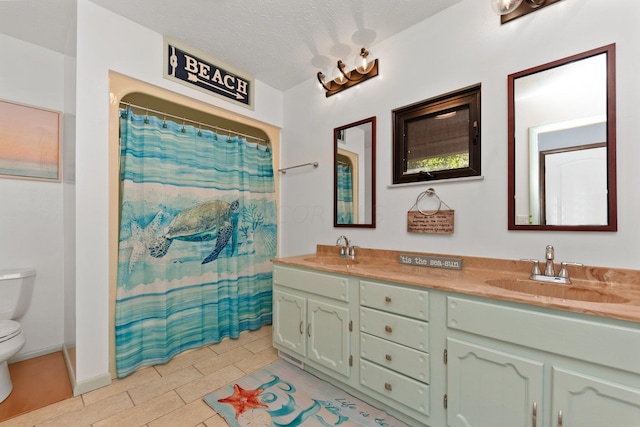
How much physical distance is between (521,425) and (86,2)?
128 inches

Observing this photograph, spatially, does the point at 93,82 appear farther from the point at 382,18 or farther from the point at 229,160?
the point at 382,18

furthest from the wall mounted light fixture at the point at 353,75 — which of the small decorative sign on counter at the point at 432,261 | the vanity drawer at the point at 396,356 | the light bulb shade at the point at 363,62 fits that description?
the vanity drawer at the point at 396,356

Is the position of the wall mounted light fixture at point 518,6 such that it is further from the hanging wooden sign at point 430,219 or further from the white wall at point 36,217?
the white wall at point 36,217

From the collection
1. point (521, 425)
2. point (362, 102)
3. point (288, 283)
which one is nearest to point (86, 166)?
point (288, 283)

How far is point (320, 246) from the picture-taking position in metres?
2.53

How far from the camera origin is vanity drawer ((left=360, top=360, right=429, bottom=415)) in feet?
4.55

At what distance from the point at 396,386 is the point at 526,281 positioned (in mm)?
878

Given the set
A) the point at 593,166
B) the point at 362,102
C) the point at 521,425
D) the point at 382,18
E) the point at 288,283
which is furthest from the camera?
the point at 362,102

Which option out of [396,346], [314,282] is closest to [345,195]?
[314,282]

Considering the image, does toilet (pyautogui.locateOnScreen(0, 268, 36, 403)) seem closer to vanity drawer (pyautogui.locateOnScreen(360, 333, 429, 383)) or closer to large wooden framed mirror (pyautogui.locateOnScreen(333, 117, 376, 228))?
vanity drawer (pyautogui.locateOnScreen(360, 333, 429, 383))

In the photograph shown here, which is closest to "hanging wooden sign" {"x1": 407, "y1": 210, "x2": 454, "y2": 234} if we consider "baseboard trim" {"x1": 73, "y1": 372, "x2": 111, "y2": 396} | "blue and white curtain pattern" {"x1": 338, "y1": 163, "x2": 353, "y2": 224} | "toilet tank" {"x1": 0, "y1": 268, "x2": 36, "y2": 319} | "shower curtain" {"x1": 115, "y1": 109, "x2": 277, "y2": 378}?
"blue and white curtain pattern" {"x1": 338, "y1": 163, "x2": 353, "y2": 224}

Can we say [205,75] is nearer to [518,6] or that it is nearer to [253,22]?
[253,22]

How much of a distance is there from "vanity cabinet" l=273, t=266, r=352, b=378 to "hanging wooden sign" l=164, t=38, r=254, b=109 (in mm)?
1641

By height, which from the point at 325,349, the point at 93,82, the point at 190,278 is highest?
the point at 93,82
